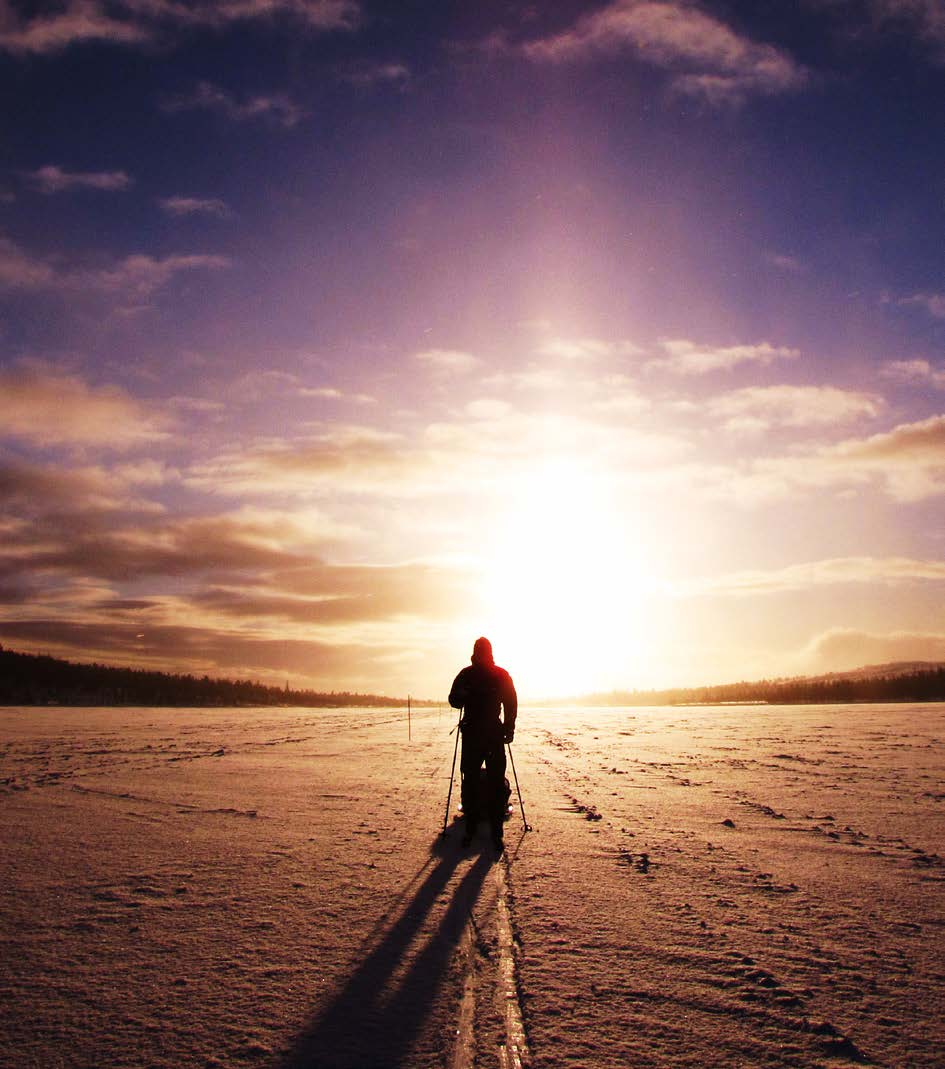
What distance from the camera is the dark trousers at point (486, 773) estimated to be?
8641 millimetres

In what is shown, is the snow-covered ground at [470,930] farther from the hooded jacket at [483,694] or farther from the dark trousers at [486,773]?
the hooded jacket at [483,694]

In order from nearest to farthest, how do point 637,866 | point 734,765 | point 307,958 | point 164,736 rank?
point 307,958
point 637,866
point 734,765
point 164,736

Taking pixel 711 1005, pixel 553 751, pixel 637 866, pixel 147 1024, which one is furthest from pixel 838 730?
pixel 147 1024

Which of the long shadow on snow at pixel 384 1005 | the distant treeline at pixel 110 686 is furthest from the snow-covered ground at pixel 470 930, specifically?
the distant treeline at pixel 110 686

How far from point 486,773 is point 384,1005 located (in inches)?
214

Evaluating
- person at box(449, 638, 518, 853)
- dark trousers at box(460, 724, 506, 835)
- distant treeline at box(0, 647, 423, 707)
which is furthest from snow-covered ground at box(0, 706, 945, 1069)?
distant treeline at box(0, 647, 423, 707)

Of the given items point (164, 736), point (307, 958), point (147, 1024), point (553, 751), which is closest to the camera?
point (147, 1024)

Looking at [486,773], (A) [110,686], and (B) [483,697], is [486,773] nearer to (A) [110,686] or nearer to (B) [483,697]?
(B) [483,697]

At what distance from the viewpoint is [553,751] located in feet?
64.0

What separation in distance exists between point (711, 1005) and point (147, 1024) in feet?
9.75

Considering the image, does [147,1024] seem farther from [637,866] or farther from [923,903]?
[923,903]

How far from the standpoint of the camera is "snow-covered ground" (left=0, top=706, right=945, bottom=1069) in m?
3.71

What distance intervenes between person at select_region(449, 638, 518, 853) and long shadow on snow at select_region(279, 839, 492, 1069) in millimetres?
3409

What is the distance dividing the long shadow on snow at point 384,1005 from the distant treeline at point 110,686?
216ft
